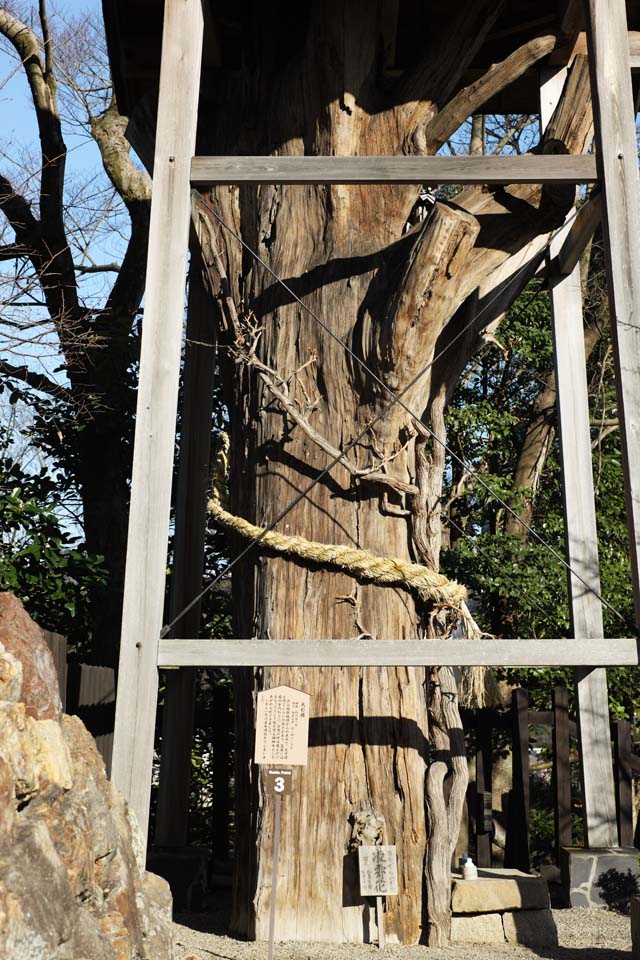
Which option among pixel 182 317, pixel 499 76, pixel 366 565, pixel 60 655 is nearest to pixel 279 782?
pixel 366 565

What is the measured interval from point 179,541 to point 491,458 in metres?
4.59


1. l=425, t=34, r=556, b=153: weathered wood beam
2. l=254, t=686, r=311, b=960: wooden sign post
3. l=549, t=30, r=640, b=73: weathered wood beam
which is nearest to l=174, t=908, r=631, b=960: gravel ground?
l=254, t=686, r=311, b=960: wooden sign post

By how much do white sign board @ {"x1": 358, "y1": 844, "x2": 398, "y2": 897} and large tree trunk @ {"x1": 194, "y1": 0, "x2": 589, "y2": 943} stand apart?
109 millimetres

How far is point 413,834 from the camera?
4.82 m

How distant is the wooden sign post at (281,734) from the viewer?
407cm

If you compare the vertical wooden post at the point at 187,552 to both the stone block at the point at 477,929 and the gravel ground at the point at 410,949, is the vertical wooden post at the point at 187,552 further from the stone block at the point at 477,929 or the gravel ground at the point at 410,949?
the stone block at the point at 477,929

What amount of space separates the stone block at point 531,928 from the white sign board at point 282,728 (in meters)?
1.70

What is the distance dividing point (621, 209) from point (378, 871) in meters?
3.18

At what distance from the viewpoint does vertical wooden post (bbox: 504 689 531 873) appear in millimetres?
6629

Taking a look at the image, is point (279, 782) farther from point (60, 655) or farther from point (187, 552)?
point (187, 552)

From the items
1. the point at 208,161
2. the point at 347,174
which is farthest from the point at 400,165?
the point at 208,161

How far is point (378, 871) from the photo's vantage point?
4609mm

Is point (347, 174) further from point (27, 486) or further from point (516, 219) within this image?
point (27, 486)

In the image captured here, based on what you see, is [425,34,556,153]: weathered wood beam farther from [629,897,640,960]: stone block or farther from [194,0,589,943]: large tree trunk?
[629,897,640,960]: stone block
